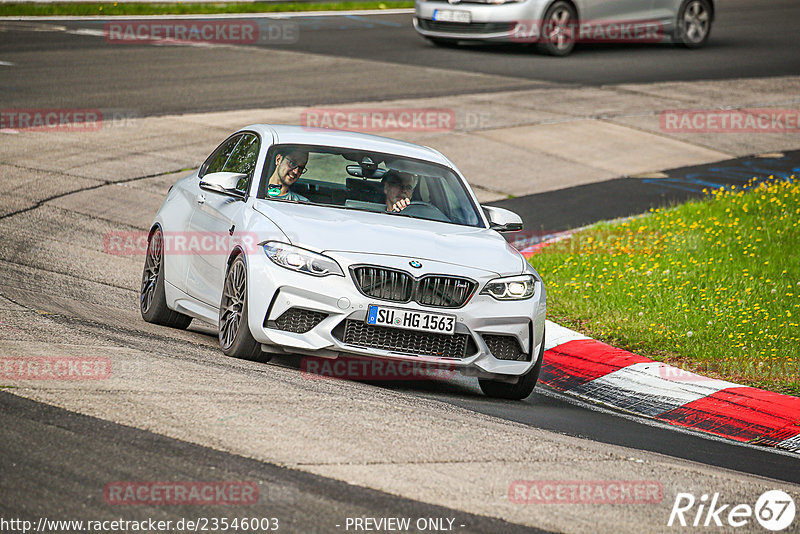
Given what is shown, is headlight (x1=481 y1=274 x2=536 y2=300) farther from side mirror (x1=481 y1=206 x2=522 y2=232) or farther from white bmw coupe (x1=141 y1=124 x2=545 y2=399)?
side mirror (x1=481 y1=206 x2=522 y2=232)

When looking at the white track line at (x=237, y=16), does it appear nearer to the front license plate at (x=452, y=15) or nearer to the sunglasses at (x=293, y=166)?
the front license plate at (x=452, y=15)

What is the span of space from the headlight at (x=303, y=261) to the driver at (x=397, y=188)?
1205 millimetres

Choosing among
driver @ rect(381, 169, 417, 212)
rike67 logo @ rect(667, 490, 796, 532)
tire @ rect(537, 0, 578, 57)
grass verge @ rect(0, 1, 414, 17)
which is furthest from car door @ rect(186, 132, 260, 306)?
grass verge @ rect(0, 1, 414, 17)

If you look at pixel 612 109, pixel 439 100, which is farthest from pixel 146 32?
pixel 612 109

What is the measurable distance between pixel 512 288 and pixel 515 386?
728 millimetres

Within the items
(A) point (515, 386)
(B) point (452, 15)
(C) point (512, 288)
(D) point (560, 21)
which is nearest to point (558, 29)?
(D) point (560, 21)

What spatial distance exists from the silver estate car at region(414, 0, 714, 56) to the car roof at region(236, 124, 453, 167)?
1423cm

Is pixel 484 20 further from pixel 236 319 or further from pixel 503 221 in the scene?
pixel 236 319

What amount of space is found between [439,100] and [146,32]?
346 inches

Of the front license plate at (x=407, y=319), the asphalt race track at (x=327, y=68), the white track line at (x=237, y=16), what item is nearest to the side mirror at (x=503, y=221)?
the front license plate at (x=407, y=319)

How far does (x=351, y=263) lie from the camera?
7.23m

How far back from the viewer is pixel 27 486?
466 centimetres

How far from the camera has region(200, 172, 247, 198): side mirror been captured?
8266 mm

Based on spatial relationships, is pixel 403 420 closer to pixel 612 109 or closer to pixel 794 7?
pixel 612 109
